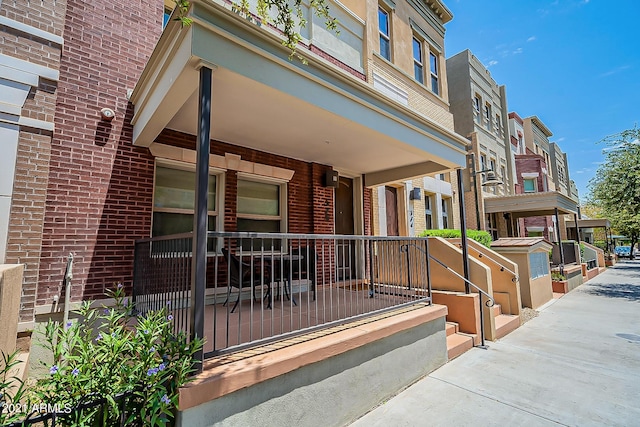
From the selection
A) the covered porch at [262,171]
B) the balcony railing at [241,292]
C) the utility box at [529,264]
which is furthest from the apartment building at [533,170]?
the balcony railing at [241,292]

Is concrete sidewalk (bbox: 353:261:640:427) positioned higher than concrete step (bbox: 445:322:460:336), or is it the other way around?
concrete step (bbox: 445:322:460:336)

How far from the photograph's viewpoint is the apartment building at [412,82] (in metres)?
8.26

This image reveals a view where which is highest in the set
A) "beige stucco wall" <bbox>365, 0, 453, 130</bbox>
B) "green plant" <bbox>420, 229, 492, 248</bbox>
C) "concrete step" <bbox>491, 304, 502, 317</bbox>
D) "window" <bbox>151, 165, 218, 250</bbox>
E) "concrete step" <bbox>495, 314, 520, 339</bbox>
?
"beige stucco wall" <bbox>365, 0, 453, 130</bbox>

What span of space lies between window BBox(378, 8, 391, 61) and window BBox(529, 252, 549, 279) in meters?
7.00

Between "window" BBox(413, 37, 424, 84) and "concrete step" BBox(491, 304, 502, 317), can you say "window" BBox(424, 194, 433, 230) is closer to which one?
"concrete step" BBox(491, 304, 502, 317)

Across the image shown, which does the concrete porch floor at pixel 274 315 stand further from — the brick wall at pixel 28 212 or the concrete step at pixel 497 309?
the concrete step at pixel 497 309

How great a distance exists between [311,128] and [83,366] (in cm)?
383

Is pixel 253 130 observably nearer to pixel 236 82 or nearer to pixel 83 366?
pixel 236 82

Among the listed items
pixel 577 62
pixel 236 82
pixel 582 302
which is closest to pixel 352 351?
pixel 236 82

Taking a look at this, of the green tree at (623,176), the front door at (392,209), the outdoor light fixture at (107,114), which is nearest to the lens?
the outdoor light fixture at (107,114)

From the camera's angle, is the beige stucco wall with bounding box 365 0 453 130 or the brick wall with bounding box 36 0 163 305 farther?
the beige stucco wall with bounding box 365 0 453 130

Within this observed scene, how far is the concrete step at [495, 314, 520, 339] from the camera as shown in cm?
595

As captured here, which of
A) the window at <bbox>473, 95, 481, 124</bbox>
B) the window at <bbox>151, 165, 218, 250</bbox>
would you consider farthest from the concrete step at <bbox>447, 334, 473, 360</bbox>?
the window at <bbox>473, 95, 481, 124</bbox>

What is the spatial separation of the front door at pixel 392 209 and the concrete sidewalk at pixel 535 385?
12.3 feet
